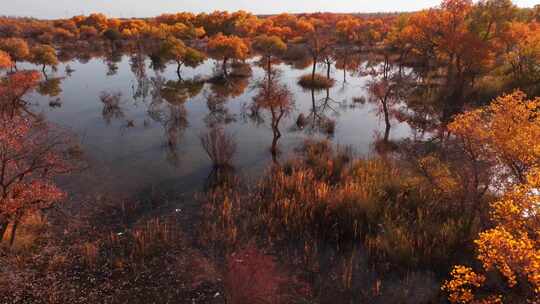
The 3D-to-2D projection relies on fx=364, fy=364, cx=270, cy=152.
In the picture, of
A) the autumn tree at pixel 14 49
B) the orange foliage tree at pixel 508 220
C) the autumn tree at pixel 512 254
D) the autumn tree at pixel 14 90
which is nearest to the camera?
the autumn tree at pixel 512 254

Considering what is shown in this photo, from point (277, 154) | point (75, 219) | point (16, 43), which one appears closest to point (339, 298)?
point (75, 219)

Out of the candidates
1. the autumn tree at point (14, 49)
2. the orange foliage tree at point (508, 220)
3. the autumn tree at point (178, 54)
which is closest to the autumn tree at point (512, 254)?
the orange foliage tree at point (508, 220)

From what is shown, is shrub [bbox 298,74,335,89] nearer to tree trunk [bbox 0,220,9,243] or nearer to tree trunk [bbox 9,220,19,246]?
tree trunk [bbox 9,220,19,246]

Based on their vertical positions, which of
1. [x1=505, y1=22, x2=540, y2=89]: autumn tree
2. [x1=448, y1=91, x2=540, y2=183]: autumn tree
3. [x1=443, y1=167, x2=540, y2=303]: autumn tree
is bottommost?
[x1=443, y1=167, x2=540, y2=303]: autumn tree

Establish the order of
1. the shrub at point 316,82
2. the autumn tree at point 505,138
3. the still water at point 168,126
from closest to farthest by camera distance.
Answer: the autumn tree at point 505,138, the still water at point 168,126, the shrub at point 316,82

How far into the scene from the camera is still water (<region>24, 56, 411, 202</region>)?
21766mm

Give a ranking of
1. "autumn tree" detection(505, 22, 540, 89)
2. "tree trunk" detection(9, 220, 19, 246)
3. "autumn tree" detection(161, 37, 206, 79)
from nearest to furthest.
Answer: "tree trunk" detection(9, 220, 19, 246)
"autumn tree" detection(505, 22, 540, 89)
"autumn tree" detection(161, 37, 206, 79)

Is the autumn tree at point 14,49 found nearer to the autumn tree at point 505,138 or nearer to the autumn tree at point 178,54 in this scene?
the autumn tree at point 178,54

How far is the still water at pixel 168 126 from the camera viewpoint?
857 inches

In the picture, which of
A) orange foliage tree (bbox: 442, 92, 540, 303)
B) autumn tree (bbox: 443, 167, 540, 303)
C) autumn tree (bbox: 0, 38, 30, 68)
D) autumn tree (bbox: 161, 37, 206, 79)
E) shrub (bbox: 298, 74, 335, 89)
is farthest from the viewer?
autumn tree (bbox: 161, 37, 206, 79)

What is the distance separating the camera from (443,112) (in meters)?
34.9

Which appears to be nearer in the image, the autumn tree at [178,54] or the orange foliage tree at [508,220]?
the orange foliage tree at [508,220]

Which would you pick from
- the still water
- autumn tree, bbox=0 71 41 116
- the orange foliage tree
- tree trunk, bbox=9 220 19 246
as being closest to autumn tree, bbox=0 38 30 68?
the still water

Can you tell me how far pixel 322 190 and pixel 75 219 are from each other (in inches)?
452
